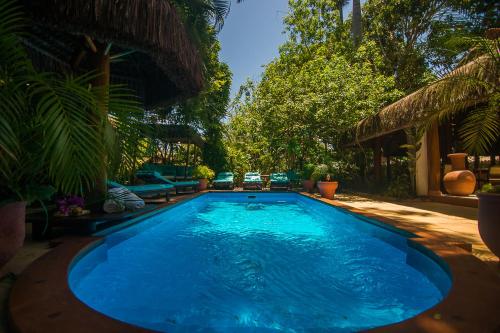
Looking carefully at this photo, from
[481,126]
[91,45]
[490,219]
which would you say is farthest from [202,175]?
[490,219]

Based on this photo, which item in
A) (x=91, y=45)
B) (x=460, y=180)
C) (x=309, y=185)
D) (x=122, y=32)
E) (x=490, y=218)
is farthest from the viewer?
(x=309, y=185)

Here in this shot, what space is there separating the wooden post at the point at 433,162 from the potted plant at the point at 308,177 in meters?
4.07

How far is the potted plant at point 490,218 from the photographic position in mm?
2281

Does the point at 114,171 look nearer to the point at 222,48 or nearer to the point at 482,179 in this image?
the point at 482,179

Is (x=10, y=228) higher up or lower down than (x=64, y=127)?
lower down

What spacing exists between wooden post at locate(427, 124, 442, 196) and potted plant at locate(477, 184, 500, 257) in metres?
6.84

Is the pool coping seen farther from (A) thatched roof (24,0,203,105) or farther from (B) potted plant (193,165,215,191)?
(B) potted plant (193,165,215,191)

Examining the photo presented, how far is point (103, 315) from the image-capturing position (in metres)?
1.60

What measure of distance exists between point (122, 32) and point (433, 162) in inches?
349

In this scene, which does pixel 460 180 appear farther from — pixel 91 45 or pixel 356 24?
pixel 356 24

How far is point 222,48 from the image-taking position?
16422 millimetres

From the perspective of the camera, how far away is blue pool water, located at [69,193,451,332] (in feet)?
7.56

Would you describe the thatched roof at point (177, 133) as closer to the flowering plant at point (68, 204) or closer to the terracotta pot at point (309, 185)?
the terracotta pot at point (309, 185)

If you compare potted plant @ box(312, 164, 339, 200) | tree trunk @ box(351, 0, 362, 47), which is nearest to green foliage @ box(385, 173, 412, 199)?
potted plant @ box(312, 164, 339, 200)
